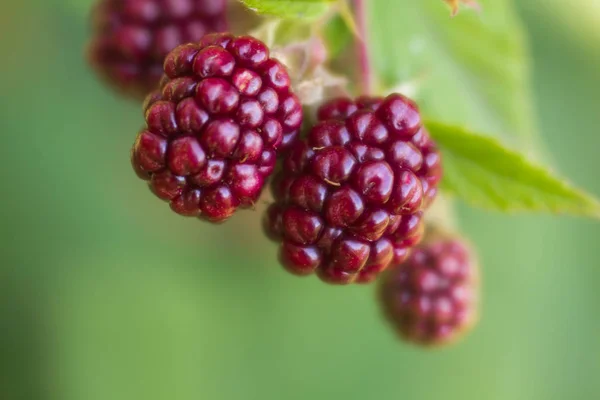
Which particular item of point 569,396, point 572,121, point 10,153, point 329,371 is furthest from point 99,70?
point 569,396

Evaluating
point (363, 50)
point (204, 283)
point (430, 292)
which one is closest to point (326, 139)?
point (363, 50)

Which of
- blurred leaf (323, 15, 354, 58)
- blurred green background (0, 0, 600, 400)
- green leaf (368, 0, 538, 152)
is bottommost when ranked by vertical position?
blurred green background (0, 0, 600, 400)

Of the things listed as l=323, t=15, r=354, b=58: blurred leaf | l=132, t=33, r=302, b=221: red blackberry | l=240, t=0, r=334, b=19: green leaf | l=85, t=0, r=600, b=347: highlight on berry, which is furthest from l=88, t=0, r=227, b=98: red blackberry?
l=132, t=33, r=302, b=221: red blackberry

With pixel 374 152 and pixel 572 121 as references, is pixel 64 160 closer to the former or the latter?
pixel 374 152

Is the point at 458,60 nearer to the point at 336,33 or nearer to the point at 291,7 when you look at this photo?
the point at 336,33

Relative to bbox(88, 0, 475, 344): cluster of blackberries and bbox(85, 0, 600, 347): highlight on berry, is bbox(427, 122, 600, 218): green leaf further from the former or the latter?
bbox(88, 0, 475, 344): cluster of blackberries
